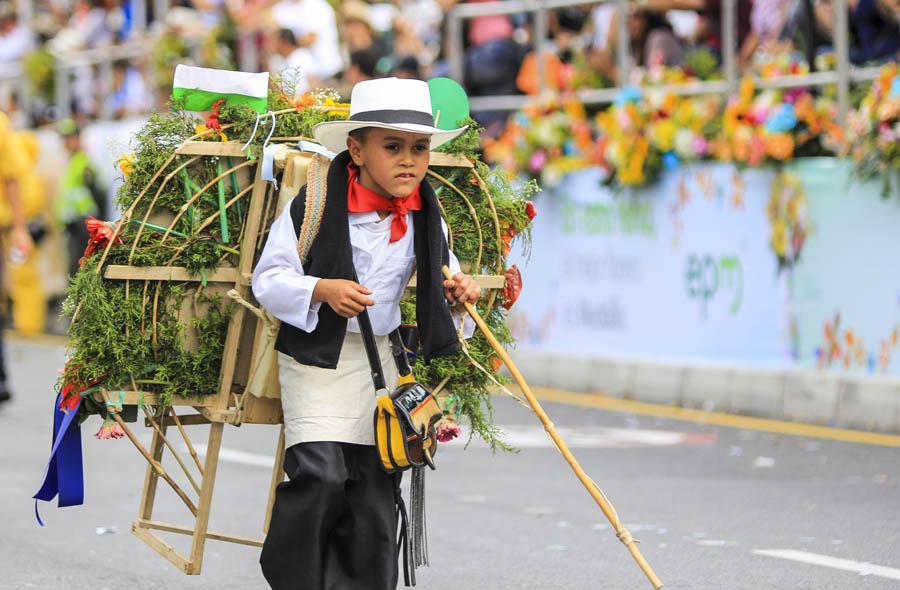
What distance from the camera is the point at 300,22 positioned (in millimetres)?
15562

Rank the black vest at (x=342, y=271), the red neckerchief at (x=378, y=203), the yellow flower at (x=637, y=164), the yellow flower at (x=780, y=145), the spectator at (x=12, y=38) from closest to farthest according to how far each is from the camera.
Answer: the black vest at (x=342, y=271) < the red neckerchief at (x=378, y=203) < the yellow flower at (x=780, y=145) < the yellow flower at (x=637, y=164) < the spectator at (x=12, y=38)

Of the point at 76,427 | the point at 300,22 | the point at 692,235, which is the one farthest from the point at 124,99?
the point at 76,427

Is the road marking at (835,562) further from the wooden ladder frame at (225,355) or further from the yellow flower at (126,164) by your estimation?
the yellow flower at (126,164)

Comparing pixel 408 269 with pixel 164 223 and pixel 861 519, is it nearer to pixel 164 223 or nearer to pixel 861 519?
pixel 164 223

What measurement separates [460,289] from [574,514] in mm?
2912

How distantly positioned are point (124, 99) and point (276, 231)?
14163 millimetres

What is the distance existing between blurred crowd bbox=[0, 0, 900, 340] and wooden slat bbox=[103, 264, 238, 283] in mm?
6371

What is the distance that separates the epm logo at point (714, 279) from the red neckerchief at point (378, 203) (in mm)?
6709

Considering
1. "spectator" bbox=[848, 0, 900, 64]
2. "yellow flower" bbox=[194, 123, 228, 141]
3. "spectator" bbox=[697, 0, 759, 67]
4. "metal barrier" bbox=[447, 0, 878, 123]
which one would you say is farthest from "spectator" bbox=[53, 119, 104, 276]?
"yellow flower" bbox=[194, 123, 228, 141]

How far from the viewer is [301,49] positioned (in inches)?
606

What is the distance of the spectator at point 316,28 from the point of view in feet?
49.9

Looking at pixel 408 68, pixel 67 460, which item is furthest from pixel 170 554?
pixel 408 68

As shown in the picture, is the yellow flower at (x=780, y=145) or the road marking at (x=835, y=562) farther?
the yellow flower at (x=780, y=145)

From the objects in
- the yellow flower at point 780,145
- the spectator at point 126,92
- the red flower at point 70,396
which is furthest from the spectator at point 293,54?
the red flower at point 70,396
